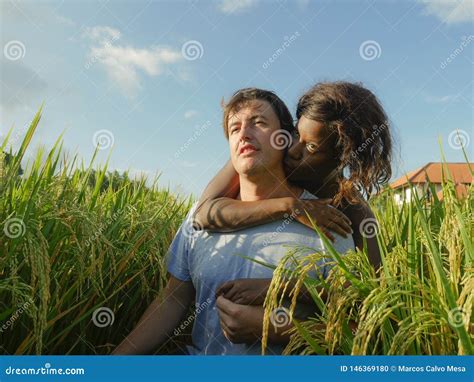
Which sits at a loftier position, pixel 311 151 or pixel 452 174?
pixel 311 151

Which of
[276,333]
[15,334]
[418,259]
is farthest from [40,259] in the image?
[418,259]

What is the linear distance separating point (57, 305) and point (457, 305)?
6.28 feet

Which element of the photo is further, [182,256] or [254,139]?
[182,256]

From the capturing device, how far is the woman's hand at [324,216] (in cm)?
257

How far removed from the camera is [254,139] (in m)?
2.84

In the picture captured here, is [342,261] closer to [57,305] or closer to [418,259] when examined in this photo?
[418,259]

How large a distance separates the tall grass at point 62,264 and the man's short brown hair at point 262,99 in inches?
38.2

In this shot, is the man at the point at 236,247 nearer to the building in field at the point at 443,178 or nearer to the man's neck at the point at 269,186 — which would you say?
the man's neck at the point at 269,186

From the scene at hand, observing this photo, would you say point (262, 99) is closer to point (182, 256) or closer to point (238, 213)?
point (238, 213)

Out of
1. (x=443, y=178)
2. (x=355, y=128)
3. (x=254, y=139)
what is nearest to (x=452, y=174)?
(x=443, y=178)

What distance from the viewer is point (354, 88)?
3.03 m

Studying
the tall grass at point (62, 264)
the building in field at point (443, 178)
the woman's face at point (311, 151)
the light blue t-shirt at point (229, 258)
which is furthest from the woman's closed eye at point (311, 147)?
the tall grass at point (62, 264)

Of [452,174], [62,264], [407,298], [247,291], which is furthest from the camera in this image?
[452,174]

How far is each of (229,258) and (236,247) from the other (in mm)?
73
